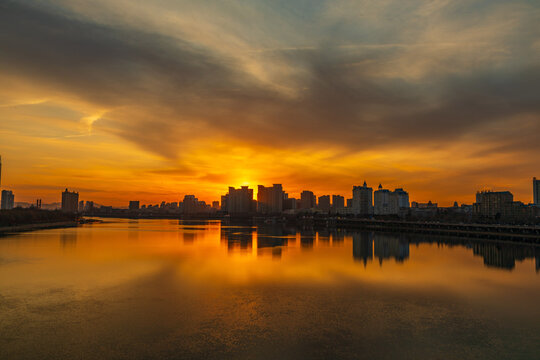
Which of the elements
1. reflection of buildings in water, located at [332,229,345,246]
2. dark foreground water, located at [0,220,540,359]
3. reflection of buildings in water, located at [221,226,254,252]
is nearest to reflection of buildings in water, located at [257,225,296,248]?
reflection of buildings in water, located at [221,226,254,252]

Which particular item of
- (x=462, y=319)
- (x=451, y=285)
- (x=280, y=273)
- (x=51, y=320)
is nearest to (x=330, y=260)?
(x=280, y=273)

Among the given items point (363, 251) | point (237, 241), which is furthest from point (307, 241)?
point (363, 251)

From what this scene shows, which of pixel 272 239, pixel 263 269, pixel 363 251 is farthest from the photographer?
pixel 272 239

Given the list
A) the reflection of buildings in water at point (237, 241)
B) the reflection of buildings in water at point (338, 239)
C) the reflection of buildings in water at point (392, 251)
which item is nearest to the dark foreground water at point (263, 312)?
the reflection of buildings in water at point (392, 251)

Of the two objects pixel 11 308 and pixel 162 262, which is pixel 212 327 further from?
pixel 162 262

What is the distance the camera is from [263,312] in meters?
24.3

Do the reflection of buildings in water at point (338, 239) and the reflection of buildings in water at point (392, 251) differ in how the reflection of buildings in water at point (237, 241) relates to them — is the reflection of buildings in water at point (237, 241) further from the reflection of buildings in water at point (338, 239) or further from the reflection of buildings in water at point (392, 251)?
the reflection of buildings in water at point (392, 251)

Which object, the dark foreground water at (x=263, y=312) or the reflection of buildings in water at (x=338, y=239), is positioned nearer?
the dark foreground water at (x=263, y=312)

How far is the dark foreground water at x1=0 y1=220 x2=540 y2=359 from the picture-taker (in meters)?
17.8

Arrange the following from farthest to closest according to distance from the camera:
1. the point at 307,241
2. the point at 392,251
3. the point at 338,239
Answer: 1. the point at 338,239
2. the point at 307,241
3. the point at 392,251

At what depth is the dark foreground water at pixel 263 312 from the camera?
17.8 metres

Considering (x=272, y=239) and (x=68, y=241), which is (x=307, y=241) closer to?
(x=272, y=239)

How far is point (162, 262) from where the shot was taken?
161 ft

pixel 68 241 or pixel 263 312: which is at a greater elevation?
pixel 263 312
